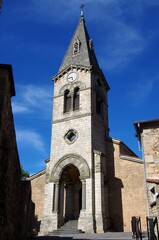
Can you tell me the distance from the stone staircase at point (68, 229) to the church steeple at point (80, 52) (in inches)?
540

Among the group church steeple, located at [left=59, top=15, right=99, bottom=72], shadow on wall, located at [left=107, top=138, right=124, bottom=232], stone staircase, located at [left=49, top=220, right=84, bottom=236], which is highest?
church steeple, located at [left=59, top=15, right=99, bottom=72]

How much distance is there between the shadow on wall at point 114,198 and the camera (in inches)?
806

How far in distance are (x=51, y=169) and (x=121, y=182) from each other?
222 inches

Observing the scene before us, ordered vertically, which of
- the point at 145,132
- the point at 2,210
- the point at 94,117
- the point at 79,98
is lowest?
the point at 2,210

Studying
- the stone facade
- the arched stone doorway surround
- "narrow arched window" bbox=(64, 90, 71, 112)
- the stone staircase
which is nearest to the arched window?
"narrow arched window" bbox=(64, 90, 71, 112)

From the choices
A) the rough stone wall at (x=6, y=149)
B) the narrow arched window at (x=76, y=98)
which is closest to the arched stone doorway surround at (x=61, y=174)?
the narrow arched window at (x=76, y=98)

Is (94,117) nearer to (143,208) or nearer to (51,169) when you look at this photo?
(51,169)

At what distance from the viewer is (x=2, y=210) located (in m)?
7.34

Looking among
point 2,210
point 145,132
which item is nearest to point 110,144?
point 145,132

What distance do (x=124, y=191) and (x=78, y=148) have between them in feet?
15.9

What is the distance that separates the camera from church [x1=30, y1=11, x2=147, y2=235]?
1990 centimetres

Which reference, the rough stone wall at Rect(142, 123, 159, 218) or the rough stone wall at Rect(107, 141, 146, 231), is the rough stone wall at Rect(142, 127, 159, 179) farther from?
the rough stone wall at Rect(107, 141, 146, 231)

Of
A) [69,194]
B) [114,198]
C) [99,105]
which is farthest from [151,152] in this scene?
[99,105]

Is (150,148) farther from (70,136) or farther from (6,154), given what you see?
(70,136)
